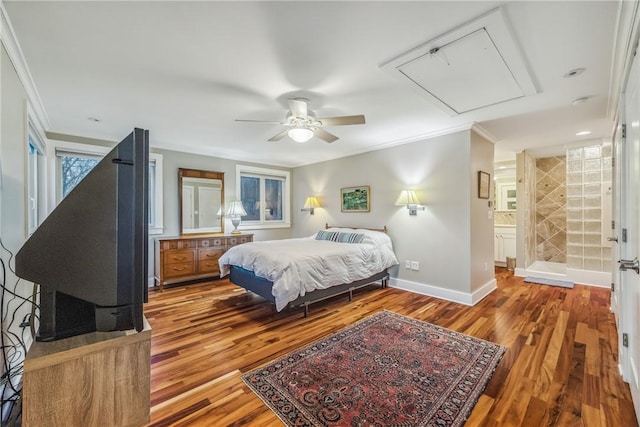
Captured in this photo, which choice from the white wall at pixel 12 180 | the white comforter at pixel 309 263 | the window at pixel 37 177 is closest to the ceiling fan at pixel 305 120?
the white comforter at pixel 309 263

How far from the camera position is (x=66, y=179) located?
3844 mm

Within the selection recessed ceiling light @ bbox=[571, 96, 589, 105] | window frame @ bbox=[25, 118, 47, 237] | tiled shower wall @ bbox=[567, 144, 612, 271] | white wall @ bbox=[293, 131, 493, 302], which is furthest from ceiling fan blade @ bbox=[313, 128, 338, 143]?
tiled shower wall @ bbox=[567, 144, 612, 271]

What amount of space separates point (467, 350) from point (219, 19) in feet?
10.2

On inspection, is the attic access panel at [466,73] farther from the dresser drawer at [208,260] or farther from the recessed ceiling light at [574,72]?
the dresser drawer at [208,260]

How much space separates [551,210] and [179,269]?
7.09m

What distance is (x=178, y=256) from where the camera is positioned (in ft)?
14.1

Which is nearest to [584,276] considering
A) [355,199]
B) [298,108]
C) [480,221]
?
[480,221]

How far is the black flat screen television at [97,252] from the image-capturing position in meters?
1.10

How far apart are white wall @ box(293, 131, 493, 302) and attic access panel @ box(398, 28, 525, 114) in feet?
3.29

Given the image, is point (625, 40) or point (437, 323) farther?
point (437, 323)

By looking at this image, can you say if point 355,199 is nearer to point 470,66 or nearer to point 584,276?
point 470,66

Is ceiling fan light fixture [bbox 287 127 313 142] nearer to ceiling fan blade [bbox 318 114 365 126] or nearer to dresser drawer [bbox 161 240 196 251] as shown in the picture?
ceiling fan blade [bbox 318 114 365 126]

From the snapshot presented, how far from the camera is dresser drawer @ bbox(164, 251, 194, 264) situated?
4.20 m

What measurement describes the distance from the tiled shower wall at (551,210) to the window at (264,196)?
537 centimetres
